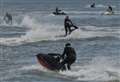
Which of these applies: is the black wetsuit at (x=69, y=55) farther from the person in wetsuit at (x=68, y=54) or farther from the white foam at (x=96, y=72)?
the white foam at (x=96, y=72)

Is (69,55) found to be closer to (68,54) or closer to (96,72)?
(68,54)

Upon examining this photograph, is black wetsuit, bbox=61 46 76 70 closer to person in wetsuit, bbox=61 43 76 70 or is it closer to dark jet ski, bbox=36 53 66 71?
person in wetsuit, bbox=61 43 76 70

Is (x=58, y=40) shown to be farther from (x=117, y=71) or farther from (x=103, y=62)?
(x=117, y=71)

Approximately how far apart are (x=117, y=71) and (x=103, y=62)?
3094 mm

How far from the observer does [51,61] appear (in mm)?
25219

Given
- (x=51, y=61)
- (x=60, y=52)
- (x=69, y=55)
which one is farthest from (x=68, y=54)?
(x=60, y=52)

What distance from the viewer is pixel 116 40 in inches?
1623

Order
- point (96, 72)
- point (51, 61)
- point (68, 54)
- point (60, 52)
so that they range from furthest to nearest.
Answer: point (60, 52) → point (51, 61) → point (96, 72) → point (68, 54)

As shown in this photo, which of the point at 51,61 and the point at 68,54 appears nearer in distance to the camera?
the point at 68,54

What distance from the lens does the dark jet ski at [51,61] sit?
24.9 metres

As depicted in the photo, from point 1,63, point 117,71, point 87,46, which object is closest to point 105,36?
point 87,46

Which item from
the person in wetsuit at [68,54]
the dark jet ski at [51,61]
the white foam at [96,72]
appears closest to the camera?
the white foam at [96,72]

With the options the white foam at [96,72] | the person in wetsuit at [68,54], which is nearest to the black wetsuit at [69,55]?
the person in wetsuit at [68,54]

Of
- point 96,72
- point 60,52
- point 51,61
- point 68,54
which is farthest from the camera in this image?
point 60,52
